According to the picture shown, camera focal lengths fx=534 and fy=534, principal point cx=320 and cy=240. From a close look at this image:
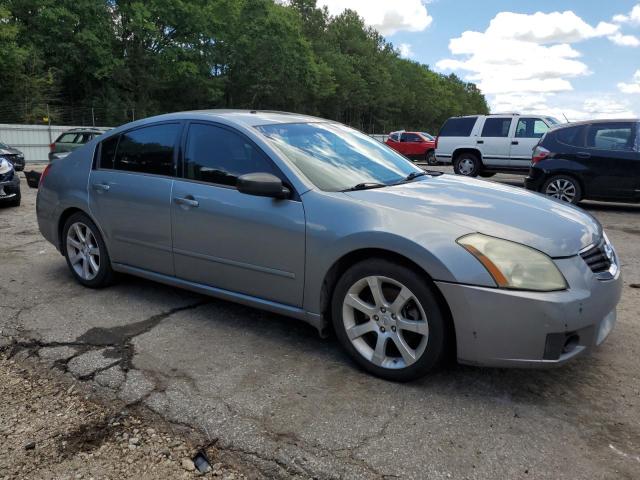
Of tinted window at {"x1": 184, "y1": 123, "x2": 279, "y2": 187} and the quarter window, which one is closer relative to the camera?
tinted window at {"x1": 184, "y1": 123, "x2": 279, "y2": 187}

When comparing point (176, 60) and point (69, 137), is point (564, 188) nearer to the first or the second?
point (69, 137)

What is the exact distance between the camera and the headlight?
104 inches

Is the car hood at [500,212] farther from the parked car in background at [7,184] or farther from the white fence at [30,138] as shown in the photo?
the white fence at [30,138]

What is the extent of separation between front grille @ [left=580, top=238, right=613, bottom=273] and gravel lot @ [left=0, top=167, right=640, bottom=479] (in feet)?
2.12

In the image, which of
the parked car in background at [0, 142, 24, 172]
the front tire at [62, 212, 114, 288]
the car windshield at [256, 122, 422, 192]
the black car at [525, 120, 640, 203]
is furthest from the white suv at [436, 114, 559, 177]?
the parked car in background at [0, 142, 24, 172]

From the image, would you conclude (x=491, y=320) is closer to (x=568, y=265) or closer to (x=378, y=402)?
(x=568, y=265)

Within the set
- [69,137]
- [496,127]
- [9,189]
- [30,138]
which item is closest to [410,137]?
[496,127]

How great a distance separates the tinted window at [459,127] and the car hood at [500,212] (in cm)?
1208

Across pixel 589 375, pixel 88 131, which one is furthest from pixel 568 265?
pixel 88 131

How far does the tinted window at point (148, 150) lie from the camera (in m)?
4.06

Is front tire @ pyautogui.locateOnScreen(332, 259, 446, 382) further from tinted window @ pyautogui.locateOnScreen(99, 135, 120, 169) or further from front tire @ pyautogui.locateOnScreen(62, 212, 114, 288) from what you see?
tinted window @ pyautogui.locateOnScreen(99, 135, 120, 169)

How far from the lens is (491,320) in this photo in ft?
8.75

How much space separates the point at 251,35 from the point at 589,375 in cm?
4222

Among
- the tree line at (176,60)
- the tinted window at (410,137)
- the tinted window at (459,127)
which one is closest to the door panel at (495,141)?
the tinted window at (459,127)
